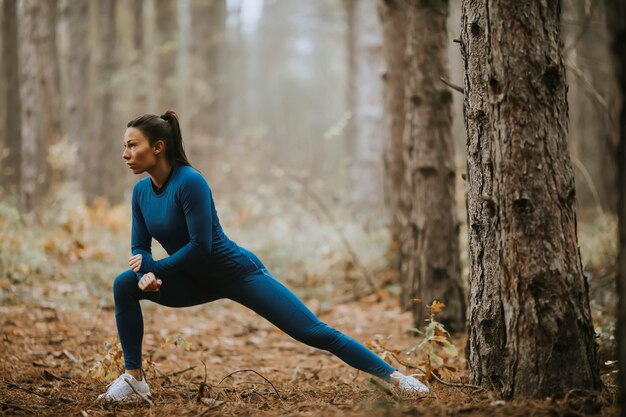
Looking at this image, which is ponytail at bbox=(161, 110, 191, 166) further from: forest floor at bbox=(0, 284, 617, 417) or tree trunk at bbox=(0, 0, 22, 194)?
tree trunk at bbox=(0, 0, 22, 194)

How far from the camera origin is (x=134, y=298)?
3.82 metres

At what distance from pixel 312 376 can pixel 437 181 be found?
2.38 m

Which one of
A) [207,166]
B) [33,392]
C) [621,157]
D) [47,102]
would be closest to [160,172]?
[33,392]

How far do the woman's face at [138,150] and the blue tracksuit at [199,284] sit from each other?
165 millimetres

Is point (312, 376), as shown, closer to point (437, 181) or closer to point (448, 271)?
point (448, 271)

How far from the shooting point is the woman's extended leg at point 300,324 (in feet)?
12.5

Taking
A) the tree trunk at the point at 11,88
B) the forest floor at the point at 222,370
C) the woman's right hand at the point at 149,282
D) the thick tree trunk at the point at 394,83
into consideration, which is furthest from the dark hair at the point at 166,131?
the tree trunk at the point at 11,88

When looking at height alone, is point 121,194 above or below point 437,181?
above

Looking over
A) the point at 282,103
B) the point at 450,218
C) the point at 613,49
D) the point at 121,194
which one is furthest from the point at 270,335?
the point at 282,103

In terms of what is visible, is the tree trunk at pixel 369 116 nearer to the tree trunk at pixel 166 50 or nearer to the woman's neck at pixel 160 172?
the tree trunk at pixel 166 50

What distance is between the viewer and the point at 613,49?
86.7 inches

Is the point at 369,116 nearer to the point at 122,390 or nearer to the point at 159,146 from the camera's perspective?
the point at 159,146

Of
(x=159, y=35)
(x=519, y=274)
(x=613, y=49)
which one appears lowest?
(x=519, y=274)

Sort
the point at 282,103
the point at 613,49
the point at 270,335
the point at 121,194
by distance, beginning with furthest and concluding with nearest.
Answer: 1. the point at 282,103
2. the point at 121,194
3. the point at 270,335
4. the point at 613,49
